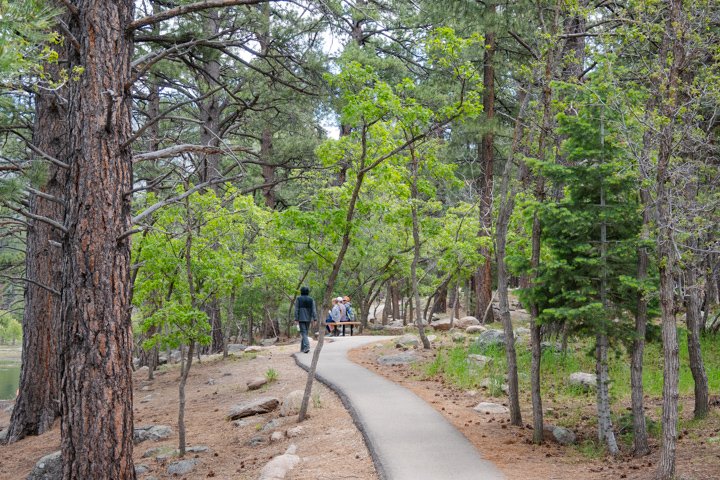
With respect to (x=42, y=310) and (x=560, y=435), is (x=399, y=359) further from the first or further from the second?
(x=42, y=310)

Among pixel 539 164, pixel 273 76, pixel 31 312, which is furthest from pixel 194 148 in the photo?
pixel 31 312

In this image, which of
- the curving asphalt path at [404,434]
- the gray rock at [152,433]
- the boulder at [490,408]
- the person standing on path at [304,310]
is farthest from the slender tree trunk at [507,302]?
the person standing on path at [304,310]

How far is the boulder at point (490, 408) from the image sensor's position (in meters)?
8.87

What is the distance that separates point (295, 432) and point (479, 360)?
15.3 ft

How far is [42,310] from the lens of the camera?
10.3 meters

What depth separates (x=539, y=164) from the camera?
282 inches

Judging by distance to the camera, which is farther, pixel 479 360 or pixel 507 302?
pixel 479 360

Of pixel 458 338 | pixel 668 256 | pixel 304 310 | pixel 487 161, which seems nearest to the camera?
pixel 668 256

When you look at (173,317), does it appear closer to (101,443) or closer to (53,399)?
(101,443)

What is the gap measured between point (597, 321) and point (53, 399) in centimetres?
919

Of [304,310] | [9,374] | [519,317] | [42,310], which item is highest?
[42,310]

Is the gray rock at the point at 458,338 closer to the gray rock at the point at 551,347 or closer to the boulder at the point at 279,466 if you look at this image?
the gray rock at the point at 551,347

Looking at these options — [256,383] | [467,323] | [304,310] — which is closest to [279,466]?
[256,383]

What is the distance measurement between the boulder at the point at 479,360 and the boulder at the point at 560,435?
3.61m
